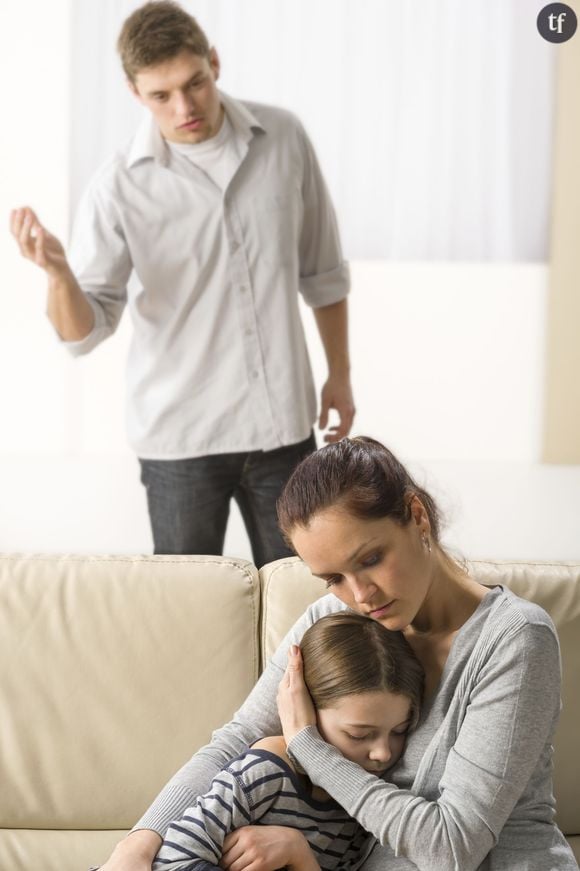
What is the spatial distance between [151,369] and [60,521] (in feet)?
1.52

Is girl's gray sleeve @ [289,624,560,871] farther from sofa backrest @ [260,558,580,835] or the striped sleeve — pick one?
sofa backrest @ [260,558,580,835]

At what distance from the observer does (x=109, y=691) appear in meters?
1.86

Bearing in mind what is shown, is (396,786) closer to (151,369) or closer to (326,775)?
(326,775)

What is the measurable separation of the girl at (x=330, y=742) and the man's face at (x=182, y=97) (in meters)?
1.30

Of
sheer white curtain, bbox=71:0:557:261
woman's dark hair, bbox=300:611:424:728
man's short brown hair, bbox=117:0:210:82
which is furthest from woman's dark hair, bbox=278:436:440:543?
man's short brown hair, bbox=117:0:210:82

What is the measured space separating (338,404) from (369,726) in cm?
119

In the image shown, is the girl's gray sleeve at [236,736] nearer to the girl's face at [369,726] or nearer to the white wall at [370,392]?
the girl's face at [369,726]

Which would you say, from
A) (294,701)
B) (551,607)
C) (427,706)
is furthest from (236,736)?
(551,607)

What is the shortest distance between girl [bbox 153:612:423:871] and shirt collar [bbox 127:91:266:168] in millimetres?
1294

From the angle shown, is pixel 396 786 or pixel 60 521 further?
pixel 60 521

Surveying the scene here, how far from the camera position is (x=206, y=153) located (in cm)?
241

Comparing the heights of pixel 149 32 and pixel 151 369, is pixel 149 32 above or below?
above

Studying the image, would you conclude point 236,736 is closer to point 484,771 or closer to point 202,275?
point 484,771

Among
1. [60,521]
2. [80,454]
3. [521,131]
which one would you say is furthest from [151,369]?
[521,131]
